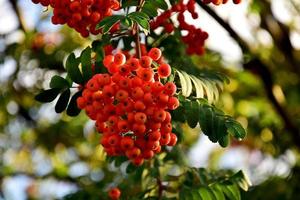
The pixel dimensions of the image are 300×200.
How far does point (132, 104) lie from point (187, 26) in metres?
0.95

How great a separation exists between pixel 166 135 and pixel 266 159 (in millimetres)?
3631

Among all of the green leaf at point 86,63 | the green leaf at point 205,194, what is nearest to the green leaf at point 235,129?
the green leaf at point 205,194

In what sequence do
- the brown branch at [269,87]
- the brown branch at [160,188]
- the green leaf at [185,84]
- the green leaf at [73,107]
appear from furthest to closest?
the brown branch at [269,87], the brown branch at [160,188], the green leaf at [73,107], the green leaf at [185,84]

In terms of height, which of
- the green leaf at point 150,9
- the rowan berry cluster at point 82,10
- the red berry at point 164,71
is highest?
the green leaf at point 150,9

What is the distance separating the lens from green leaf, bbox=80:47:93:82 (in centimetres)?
239

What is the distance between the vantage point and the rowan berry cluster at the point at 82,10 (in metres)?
2.35

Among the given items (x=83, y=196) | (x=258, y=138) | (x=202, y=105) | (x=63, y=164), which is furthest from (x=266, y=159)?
(x=202, y=105)

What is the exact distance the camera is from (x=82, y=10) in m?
2.35

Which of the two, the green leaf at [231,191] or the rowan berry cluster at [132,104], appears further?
the green leaf at [231,191]

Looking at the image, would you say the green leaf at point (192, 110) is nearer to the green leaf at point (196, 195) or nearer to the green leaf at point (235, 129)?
the green leaf at point (235, 129)

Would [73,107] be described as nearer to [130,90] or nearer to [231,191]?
[130,90]

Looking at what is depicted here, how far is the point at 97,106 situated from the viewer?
2.15 m

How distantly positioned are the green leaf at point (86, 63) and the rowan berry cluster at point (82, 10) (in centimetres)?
10

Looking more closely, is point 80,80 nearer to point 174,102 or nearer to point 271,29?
point 174,102
